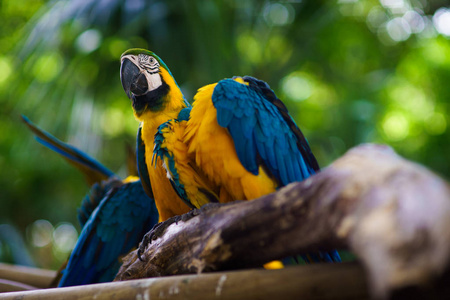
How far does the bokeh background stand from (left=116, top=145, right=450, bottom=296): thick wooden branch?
3064mm

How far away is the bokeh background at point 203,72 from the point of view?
13.7 feet

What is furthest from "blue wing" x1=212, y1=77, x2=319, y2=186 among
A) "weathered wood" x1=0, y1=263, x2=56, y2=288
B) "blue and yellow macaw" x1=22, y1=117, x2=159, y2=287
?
"weathered wood" x1=0, y1=263, x2=56, y2=288

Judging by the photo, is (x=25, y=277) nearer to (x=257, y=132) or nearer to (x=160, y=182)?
(x=160, y=182)

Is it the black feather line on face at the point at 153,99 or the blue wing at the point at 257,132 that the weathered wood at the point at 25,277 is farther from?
the blue wing at the point at 257,132

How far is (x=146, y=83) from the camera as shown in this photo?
6.57 feet

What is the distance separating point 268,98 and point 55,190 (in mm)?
5982

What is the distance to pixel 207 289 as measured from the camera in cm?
109

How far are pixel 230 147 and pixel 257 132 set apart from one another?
13cm

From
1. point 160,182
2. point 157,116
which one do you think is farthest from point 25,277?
point 157,116

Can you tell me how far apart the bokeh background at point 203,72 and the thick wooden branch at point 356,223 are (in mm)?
3064

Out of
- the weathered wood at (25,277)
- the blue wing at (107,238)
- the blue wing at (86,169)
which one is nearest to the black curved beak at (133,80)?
the blue wing at (107,238)

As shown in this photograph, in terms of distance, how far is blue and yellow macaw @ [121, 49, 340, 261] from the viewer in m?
1.65

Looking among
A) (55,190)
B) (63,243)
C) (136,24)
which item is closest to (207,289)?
(136,24)

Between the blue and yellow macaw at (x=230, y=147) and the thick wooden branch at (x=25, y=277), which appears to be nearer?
the blue and yellow macaw at (x=230, y=147)
